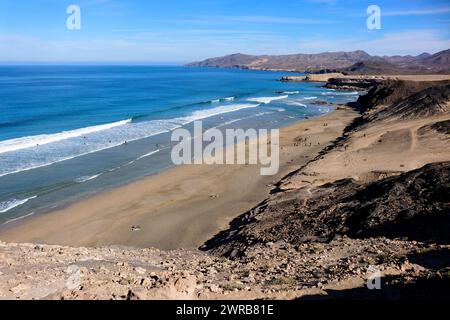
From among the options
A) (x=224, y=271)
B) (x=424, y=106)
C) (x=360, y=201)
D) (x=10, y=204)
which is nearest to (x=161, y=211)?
(x=10, y=204)

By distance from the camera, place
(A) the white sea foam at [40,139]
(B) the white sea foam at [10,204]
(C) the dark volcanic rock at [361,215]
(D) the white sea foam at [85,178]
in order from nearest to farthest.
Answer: (C) the dark volcanic rock at [361,215], (B) the white sea foam at [10,204], (D) the white sea foam at [85,178], (A) the white sea foam at [40,139]

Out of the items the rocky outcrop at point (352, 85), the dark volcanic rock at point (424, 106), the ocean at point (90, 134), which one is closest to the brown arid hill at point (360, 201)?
the dark volcanic rock at point (424, 106)

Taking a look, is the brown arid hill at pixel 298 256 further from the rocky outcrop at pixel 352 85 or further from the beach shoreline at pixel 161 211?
the rocky outcrop at pixel 352 85

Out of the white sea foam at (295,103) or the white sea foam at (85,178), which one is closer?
the white sea foam at (85,178)

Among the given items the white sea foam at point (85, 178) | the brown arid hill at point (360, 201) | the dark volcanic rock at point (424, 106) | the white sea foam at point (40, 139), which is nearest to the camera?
the brown arid hill at point (360, 201)

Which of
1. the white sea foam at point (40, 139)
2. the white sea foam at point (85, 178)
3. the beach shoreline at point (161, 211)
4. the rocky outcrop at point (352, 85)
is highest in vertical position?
the rocky outcrop at point (352, 85)

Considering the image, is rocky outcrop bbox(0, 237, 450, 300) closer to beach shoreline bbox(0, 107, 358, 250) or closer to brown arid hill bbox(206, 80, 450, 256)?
brown arid hill bbox(206, 80, 450, 256)
